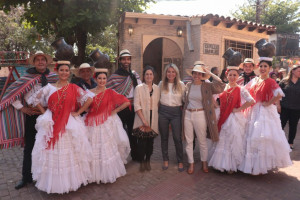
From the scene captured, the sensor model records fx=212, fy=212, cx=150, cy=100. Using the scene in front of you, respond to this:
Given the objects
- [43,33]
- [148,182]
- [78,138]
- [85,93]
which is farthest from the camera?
[43,33]

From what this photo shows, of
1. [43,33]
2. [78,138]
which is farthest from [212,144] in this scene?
[43,33]

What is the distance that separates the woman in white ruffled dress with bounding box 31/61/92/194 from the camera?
303 centimetres

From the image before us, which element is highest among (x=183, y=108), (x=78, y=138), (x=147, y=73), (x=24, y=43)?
(x=24, y=43)

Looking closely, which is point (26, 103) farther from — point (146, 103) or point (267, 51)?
point (267, 51)

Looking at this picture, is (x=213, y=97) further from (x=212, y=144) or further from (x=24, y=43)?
(x=24, y=43)

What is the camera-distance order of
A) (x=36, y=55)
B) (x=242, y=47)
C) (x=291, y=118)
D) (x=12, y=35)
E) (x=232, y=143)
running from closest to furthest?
(x=36, y=55), (x=232, y=143), (x=291, y=118), (x=242, y=47), (x=12, y=35)

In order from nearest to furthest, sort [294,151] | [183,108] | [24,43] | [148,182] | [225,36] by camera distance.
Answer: [148,182]
[183,108]
[294,151]
[225,36]
[24,43]

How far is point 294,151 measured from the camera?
205 inches

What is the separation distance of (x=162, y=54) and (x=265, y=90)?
5916 mm

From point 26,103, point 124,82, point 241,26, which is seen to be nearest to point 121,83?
point 124,82

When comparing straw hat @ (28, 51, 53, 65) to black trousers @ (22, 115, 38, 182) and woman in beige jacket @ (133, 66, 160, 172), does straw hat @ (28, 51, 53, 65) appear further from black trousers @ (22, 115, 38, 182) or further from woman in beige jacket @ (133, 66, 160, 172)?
woman in beige jacket @ (133, 66, 160, 172)

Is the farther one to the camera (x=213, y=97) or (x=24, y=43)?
(x=24, y=43)

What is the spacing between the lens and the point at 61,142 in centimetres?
308

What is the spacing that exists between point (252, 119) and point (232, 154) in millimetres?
730
